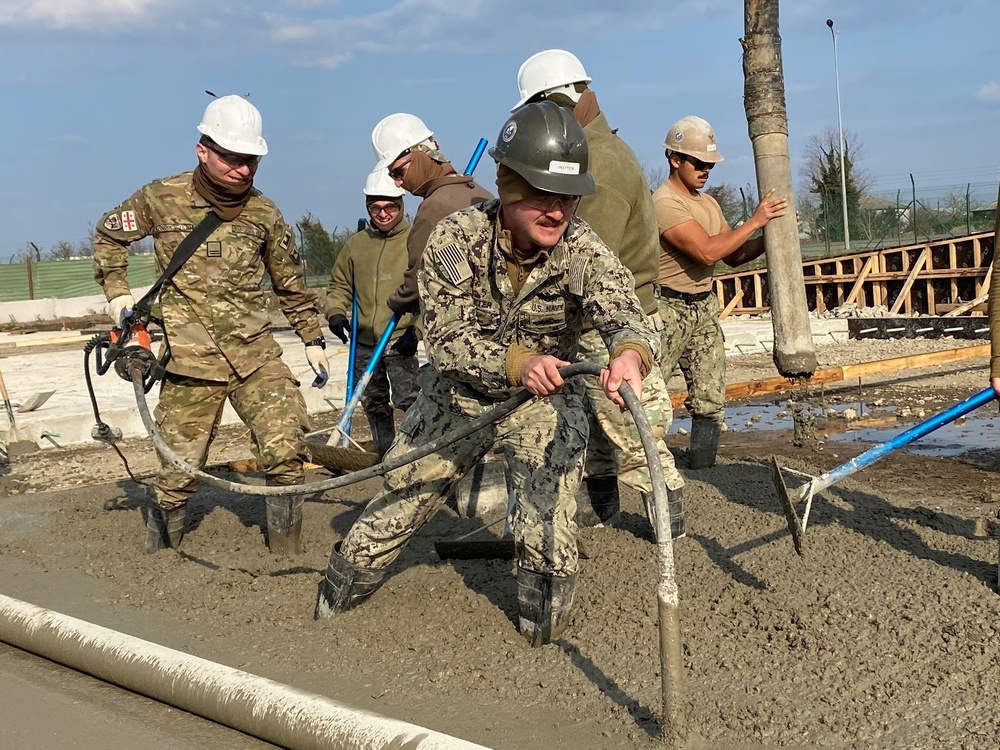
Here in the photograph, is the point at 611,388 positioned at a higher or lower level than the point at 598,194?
lower

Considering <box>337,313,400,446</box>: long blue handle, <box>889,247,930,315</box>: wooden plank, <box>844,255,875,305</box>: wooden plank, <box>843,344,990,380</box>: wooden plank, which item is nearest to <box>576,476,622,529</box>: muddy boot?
<box>337,313,400,446</box>: long blue handle

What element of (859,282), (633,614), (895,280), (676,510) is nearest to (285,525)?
(676,510)

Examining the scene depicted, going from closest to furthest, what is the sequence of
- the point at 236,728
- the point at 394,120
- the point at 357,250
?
the point at 236,728, the point at 394,120, the point at 357,250

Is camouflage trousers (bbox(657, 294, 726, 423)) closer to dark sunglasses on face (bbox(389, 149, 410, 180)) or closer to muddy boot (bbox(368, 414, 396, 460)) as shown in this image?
dark sunglasses on face (bbox(389, 149, 410, 180))

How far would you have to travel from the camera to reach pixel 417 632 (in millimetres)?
4051

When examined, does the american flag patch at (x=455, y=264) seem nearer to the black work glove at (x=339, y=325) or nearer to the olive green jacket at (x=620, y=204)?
the olive green jacket at (x=620, y=204)

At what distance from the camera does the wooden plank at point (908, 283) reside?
17.9 metres

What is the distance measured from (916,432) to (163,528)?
354cm

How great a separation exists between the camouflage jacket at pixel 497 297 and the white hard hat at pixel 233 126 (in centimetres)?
166

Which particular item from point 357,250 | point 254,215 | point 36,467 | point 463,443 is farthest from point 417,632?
point 36,467

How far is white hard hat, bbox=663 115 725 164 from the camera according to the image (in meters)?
6.10

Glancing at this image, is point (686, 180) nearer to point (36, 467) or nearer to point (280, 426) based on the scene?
point (280, 426)

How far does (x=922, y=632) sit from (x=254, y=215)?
3.48m

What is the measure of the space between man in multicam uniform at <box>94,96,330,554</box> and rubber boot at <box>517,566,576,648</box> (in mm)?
1777
